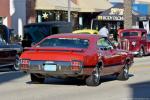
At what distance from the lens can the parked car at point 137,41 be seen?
32.2 m

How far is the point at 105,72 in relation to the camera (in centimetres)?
1680

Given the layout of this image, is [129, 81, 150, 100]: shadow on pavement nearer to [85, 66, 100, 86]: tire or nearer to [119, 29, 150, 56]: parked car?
[85, 66, 100, 86]: tire

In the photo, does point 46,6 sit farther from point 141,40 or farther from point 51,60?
A: point 51,60

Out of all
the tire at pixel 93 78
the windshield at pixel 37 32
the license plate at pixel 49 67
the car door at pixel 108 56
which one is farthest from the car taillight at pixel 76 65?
the windshield at pixel 37 32

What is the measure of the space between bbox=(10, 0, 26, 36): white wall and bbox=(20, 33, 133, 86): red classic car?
22.4 meters

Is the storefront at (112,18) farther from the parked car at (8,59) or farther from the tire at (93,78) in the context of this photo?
the tire at (93,78)

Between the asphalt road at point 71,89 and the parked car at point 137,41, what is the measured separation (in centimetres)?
1308

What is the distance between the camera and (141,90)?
597 inches

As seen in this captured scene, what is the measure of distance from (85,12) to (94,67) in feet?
104

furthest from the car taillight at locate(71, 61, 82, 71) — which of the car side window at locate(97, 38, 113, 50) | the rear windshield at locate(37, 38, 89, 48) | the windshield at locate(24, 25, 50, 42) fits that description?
the windshield at locate(24, 25, 50, 42)

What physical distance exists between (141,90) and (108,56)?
75.6 inches

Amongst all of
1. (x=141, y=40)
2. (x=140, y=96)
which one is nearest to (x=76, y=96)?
(x=140, y=96)

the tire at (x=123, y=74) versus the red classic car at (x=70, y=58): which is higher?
the red classic car at (x=70, y=58)

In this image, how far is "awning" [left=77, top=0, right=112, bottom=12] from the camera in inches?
1823
